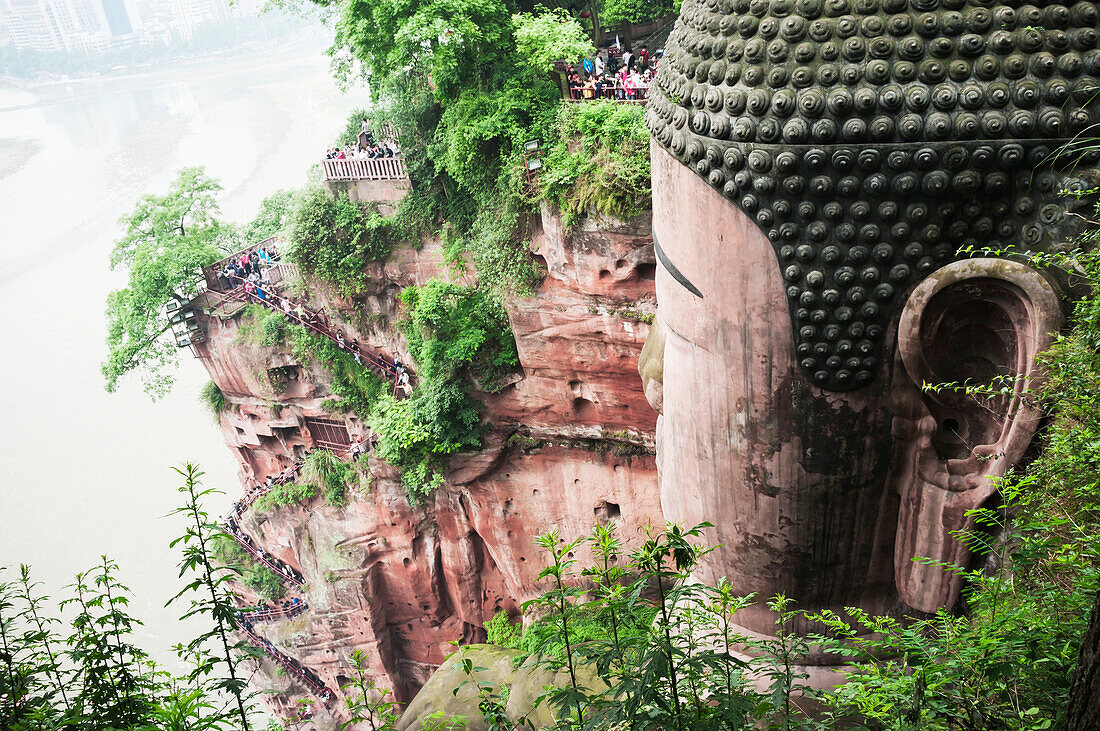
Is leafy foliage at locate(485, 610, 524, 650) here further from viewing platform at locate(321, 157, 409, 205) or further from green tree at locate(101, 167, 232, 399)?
green tree at locate(101, 167, 232, 399)

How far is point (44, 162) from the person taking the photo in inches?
1811

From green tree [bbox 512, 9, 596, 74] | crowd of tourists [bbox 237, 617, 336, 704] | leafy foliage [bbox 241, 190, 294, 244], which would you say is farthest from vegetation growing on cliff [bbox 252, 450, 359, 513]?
green tree [bbox 512, 9, 596, 74]

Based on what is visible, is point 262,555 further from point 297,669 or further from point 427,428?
point 427,428

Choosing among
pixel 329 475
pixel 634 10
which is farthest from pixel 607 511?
pixel 634 10

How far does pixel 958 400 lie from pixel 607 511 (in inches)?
390

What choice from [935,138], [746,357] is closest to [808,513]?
[746,357]

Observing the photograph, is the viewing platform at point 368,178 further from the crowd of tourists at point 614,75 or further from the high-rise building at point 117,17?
the high-rise building at point 117,17

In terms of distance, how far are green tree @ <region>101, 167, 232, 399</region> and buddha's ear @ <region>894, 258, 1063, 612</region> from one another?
15.8m

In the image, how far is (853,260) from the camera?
3707 mm

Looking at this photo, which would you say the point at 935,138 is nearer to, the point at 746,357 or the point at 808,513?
the point at 746,357

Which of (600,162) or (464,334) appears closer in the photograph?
(600,162)

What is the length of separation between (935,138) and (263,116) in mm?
47944

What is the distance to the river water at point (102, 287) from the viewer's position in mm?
33250

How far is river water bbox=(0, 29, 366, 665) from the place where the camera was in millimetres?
33250
